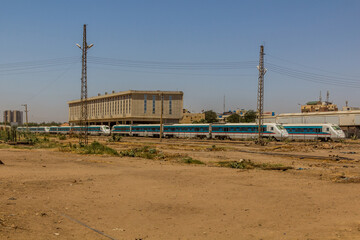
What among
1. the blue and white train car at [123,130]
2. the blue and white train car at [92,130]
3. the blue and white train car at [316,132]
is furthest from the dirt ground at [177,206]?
the blue and white train car at [92,130]

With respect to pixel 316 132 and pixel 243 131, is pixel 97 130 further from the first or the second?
pixel 316 132

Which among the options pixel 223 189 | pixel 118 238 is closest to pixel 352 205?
pixel 223 189

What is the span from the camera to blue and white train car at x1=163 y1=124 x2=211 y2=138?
181 feet

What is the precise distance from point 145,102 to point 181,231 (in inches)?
4125

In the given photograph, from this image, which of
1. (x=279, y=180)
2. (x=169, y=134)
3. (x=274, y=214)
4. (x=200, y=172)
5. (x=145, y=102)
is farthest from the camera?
(x=145, y=102)

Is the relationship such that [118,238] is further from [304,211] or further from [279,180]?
[279,180]

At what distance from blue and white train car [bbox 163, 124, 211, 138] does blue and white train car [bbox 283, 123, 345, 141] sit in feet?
45.8

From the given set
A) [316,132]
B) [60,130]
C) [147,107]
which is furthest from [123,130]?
[316,132]

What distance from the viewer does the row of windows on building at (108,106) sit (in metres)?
114

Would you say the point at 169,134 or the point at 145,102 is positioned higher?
the point at 145,102

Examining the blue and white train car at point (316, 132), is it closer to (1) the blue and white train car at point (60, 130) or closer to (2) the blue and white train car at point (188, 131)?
(2) the blue and white train car at point (188, 131)

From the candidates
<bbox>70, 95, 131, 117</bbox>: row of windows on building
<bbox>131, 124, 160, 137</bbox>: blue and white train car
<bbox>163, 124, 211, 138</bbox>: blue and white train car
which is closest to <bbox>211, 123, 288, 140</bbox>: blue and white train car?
<bbox>163, 124, 211, 138</bbox>: blue and white train car

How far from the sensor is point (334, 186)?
39.0 ft

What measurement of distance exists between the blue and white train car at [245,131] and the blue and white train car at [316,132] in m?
1.85
